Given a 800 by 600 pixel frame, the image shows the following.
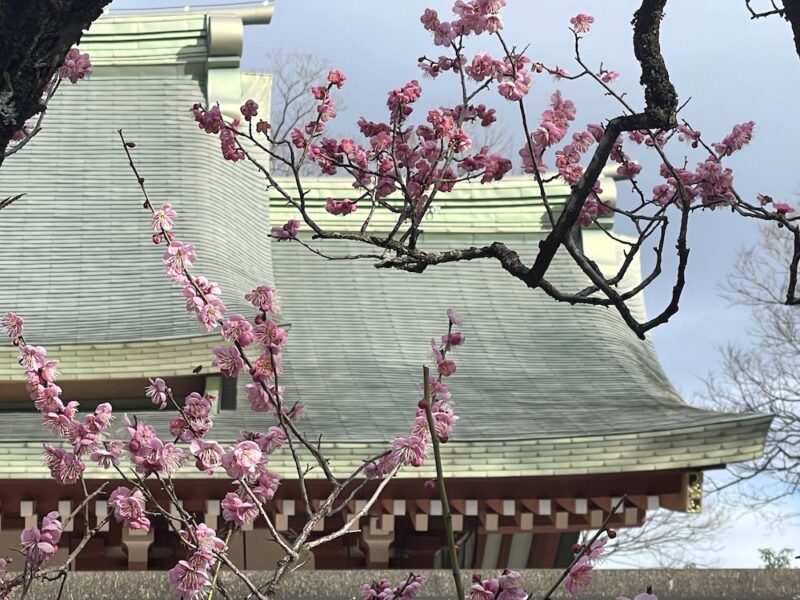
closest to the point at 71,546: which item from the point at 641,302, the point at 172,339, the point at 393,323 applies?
the point at 172,339

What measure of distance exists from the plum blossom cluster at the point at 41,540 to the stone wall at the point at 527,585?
5.71ft

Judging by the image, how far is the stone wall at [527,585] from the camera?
535cm

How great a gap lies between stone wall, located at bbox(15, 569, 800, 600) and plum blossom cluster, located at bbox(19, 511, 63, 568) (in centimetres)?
174

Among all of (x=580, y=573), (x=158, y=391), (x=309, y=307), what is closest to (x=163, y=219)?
(x=158, y=391)

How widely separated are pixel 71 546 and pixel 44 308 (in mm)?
1861

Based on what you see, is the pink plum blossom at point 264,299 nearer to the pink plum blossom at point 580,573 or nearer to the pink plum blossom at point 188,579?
the pink plum blossom at point 188,579

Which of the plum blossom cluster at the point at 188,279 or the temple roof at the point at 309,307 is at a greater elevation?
the plum blossom cluster at the point at 188,279

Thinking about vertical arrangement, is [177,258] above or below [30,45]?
below

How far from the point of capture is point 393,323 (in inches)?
394

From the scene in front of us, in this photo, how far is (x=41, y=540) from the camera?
11.7 feet

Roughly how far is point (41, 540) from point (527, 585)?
2.51 metres

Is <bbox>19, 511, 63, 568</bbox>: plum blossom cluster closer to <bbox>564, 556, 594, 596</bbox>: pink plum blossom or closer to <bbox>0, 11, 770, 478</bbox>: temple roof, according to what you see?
<bbox>564, 556, 594, 596</bbox>: pink plum blossom

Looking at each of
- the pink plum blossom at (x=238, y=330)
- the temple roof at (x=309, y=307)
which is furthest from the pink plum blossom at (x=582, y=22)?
→ the temple roof at (x=309, y=307)

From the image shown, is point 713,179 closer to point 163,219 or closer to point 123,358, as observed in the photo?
point 163,219
